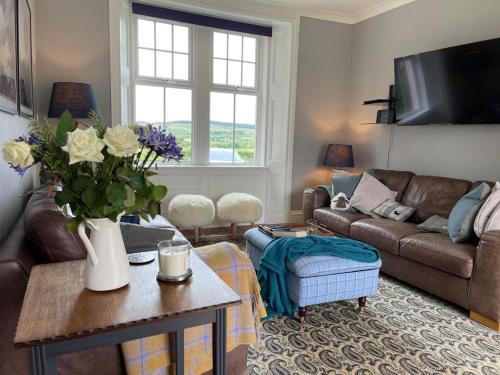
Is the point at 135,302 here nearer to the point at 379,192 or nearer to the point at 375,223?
the point at 375,223

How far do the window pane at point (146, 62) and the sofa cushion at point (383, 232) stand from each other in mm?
2997

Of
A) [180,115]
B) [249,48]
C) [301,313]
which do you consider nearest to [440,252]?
[301,313]

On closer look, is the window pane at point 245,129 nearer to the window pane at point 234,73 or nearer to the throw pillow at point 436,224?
the window pane at point 234,73

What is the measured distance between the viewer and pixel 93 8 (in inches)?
138

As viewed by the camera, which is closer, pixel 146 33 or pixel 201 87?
pixel 146 33

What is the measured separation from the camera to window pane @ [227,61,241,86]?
4660 millimetres

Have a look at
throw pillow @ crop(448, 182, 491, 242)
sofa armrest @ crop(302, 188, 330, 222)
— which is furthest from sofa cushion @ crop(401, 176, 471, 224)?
sofa armrest @ crop(302, 188, 330, 222)

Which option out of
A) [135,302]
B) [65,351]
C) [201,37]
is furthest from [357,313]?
[201,37]

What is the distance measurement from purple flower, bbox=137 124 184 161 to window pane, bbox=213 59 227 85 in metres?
3.71

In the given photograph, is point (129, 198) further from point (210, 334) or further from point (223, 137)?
point (223, 137)

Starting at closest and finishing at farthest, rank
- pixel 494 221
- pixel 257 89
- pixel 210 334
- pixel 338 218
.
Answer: pixel 210 334, pixel 494 221, pixel 338 218, pixel 257 89

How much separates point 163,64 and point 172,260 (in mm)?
3730

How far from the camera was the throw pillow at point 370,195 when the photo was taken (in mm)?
3635

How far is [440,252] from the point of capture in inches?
100
